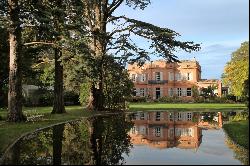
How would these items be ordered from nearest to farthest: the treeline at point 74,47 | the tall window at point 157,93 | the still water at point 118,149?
the still water at point 118,149, the treeline at point 74,47, the tall window at point 157,93

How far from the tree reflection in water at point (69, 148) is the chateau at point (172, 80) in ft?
194

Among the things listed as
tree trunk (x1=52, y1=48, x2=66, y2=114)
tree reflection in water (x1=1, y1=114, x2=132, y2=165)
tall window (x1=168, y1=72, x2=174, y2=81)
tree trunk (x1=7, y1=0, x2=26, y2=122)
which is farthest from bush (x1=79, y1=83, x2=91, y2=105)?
tall window (x1=168, y1=72, x2=174, y2=81)

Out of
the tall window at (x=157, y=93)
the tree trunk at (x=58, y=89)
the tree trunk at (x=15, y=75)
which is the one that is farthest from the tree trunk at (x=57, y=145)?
the tall window at (x=157, y=93)

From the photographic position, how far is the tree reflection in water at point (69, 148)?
35.2 ft

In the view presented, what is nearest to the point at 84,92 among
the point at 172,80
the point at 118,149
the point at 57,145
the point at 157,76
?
the point at 57,145

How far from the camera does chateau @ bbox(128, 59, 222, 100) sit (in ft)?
249

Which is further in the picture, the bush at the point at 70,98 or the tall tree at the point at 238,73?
the bush at the point at 70,98

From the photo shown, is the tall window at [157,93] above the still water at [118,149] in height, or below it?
above

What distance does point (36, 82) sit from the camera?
48688 millimetres

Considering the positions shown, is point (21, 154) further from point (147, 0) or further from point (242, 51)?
point (242, 51)

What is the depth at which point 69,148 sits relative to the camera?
13078 millimetres

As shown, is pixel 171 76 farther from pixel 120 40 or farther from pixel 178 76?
pixel 120 40

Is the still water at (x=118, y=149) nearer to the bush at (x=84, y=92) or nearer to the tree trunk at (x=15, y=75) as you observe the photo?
the tree trunk at (x=15, y=75)

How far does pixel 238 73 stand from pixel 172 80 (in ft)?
111
